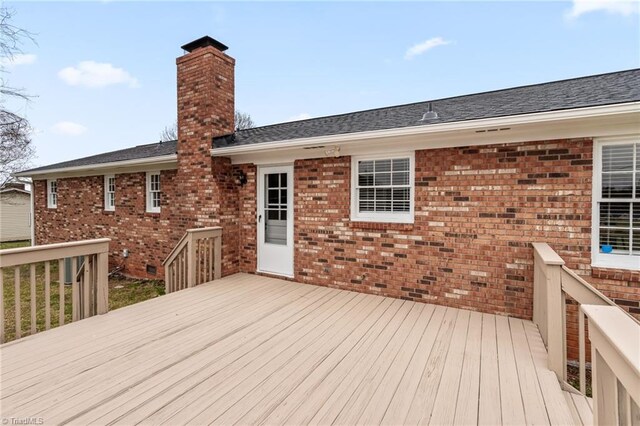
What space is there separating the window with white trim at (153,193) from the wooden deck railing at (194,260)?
3.18 meters

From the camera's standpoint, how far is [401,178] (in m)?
4.80

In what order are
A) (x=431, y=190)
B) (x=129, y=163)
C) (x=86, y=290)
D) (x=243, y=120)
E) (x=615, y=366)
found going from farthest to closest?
(x=243, y=120) → (x=129, y=163) → (x=431, y=190) → (x=86, y=290) → (x=615, y=366)

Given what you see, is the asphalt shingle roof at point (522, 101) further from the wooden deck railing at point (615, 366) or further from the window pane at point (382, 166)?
the wooden deck railing at point (615, 366)

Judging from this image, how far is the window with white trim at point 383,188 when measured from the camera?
4758mm

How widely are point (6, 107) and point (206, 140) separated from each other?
613cm

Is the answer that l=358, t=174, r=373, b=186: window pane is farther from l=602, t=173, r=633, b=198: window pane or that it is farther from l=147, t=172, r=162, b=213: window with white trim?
l=147, t=172, r=162, b=213: window with white trim

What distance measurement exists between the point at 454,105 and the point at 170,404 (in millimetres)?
5831

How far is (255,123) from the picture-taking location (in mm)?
25875

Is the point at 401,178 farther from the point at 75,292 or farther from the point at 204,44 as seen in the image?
the point at 204,44

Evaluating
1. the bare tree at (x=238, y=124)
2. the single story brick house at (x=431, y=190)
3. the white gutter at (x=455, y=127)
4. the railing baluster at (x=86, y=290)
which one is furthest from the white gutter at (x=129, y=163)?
the bare tree at (x=238, y=124)

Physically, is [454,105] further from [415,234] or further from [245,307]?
[245,307]

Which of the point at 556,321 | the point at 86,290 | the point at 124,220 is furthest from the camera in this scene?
the point at 124,220

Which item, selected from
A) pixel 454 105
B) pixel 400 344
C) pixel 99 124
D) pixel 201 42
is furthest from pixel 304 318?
pixel 99 124

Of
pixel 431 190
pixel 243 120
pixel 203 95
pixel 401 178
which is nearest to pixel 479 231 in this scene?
pixel 431 190
